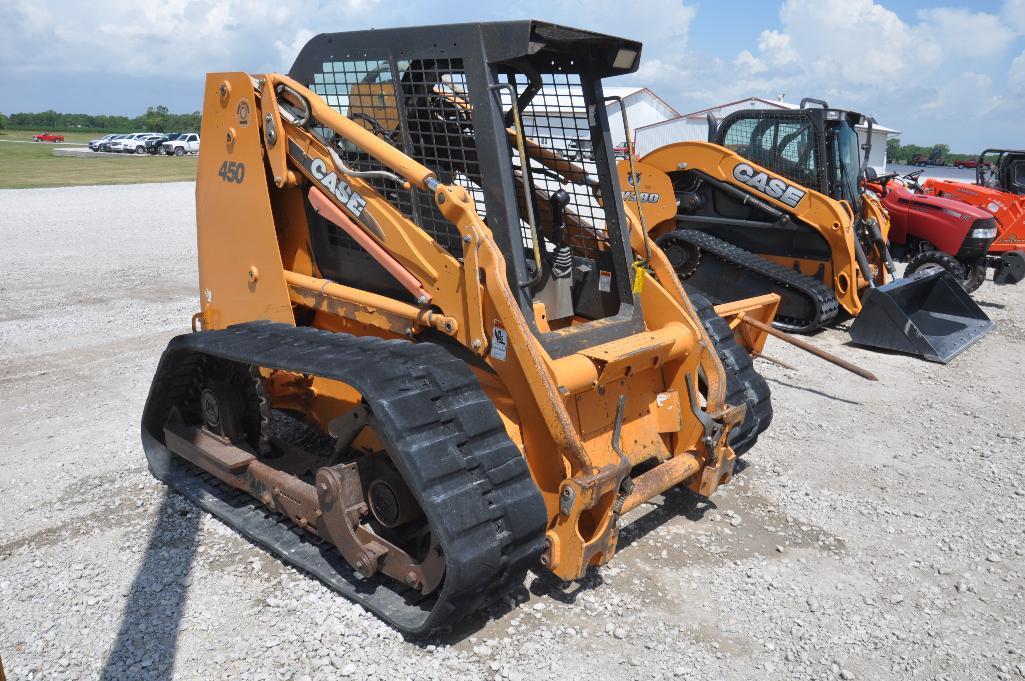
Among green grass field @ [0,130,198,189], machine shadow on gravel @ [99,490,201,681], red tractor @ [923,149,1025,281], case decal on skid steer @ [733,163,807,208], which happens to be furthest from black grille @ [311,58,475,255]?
green grass field @ [0,130,198,189]

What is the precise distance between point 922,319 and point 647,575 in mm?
6214

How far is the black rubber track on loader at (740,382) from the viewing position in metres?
4.48

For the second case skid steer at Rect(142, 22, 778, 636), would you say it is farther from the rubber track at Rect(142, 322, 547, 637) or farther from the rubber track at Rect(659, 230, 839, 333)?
the rubber track at Rect(659, 230, 839, 333)

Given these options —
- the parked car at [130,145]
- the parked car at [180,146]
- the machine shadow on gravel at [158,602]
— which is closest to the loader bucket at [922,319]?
the machine shadow on gravel at [158,602]

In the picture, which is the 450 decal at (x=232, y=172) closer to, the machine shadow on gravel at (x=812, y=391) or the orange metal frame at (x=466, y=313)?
the orange metal frame at (x=466, y=313)

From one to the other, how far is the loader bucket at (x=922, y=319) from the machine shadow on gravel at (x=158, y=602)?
6.43 metres

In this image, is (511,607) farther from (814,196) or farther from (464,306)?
(814,196)

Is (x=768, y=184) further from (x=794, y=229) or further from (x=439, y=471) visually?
(x=439, y=471)

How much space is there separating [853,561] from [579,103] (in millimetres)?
2640

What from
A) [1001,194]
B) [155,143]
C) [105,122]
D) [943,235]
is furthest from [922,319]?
[105,122]

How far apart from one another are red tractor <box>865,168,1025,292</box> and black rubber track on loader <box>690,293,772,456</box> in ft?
20.2

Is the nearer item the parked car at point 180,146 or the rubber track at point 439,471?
the rubber track at point 439,471

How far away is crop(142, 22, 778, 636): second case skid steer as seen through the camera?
3.22 meters

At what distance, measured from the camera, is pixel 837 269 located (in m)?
8.74
